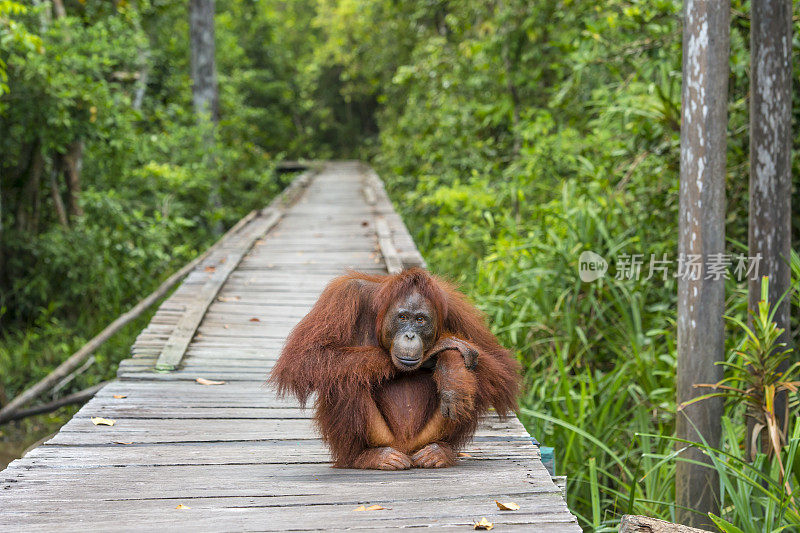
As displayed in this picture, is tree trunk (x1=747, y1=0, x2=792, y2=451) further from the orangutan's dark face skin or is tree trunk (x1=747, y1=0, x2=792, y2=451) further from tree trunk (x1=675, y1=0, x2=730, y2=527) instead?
the orangutan's dark face skin

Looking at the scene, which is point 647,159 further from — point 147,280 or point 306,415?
point 147,280

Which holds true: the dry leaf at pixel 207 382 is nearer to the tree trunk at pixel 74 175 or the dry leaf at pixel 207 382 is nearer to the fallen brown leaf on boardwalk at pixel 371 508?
the fallen brown leaf on boardwalk at pixel 371 508

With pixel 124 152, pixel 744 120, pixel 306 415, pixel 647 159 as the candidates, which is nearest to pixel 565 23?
pixel 647 159

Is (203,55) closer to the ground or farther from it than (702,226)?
farther from it

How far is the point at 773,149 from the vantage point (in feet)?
9.55

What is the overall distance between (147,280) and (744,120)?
5.62 meters

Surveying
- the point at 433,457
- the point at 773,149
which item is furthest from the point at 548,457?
the point at 773,149

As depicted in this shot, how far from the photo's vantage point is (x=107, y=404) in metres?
2.98

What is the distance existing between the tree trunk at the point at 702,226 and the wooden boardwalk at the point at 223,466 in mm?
775

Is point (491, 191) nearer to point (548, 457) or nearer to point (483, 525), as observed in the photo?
point (548, 457)

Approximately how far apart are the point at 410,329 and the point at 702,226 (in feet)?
4.48

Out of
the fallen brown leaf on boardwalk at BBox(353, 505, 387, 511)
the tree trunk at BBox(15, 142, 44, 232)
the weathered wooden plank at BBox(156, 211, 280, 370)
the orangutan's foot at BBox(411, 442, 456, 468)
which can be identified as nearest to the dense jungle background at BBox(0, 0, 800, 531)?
the tree trunk at BBox(15, 142, 44, 232)

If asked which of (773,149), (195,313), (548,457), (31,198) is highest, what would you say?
(773,149)

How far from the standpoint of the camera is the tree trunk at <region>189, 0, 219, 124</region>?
1062 cm
